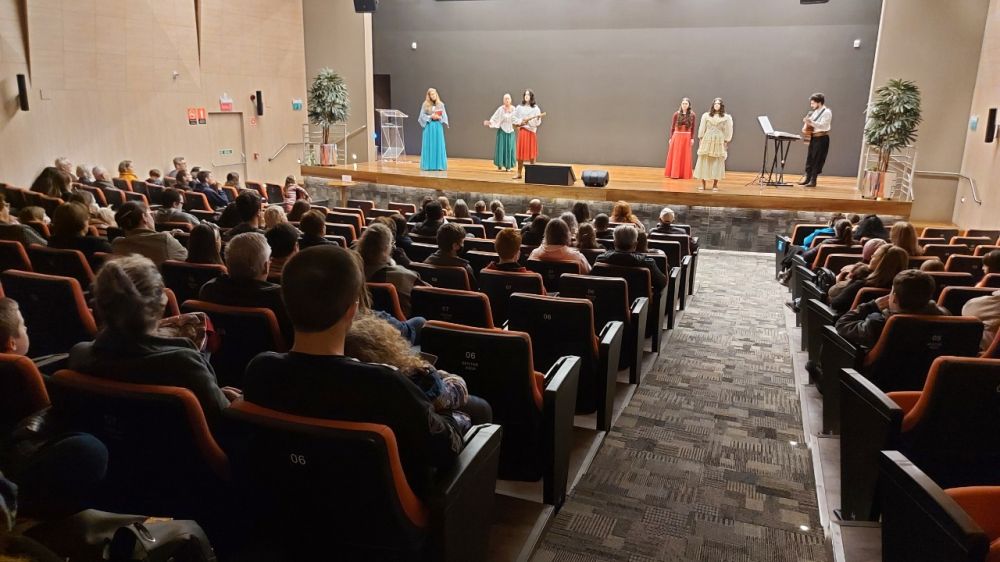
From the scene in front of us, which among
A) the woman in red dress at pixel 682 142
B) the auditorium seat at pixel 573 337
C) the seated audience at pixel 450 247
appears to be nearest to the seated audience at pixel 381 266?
the seated audience at pixel 450 247

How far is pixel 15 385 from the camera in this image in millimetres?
1959

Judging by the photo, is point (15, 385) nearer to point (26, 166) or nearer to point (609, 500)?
point (609, 500)

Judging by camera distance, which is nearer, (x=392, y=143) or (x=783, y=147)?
(x=783, y=147)

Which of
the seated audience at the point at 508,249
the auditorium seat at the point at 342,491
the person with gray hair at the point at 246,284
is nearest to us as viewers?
the auditorium seat at the point at 342,491

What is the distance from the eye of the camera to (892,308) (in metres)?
3.28

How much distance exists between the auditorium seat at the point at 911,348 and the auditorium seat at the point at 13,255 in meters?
4.65

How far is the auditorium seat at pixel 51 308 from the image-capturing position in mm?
3145

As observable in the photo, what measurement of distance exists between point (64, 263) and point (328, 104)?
1085cm

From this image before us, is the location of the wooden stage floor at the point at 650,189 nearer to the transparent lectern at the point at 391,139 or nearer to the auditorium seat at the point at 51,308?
the transparent lectern at the point at 391,139

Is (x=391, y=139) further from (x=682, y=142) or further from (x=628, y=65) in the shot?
(x=682, y=142)

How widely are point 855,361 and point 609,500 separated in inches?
53.8

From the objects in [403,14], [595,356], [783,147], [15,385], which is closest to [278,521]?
[15,385]

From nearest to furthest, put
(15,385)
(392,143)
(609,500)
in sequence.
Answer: (15,385)
(609,500)
(392,143)

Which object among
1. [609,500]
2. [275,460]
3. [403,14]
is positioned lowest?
[609,500]
